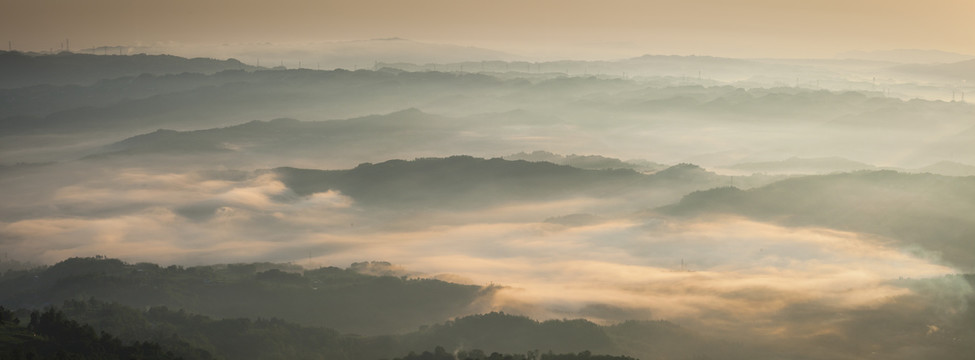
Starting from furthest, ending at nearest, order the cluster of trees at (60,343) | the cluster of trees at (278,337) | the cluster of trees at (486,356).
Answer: the cluster of trees at (278,337) → the cluster of trees at (486,356) → the cluster of trees at (60,343)

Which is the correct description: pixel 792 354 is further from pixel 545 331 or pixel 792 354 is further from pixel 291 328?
pixel 291 328

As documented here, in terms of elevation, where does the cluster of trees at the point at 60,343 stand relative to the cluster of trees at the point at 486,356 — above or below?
above

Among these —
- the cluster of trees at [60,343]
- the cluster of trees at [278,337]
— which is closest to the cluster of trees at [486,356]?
the cluster of trees at [278,337]

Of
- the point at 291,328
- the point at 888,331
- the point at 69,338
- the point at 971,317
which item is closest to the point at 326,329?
the point at 291,328

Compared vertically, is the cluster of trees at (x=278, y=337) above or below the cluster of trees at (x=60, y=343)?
below

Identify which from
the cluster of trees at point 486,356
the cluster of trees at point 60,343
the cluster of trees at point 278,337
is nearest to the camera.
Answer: the cluster of trees at point 60,343

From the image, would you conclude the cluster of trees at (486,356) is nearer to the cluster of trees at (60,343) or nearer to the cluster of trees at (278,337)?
the cluster of trees at (278,337)

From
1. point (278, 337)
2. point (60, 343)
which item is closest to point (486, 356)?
point (278, 337)

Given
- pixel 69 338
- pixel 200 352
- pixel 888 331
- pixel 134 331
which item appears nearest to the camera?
pixel 69 338

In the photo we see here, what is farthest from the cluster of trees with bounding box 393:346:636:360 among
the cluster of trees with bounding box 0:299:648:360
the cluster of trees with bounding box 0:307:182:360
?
the cluster of trees with bounding box 0:307:182:360

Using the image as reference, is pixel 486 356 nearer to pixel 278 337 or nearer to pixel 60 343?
pixel 278 337

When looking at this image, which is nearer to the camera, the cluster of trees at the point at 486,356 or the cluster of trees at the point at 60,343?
the cluster of trees at the point at 60,343
